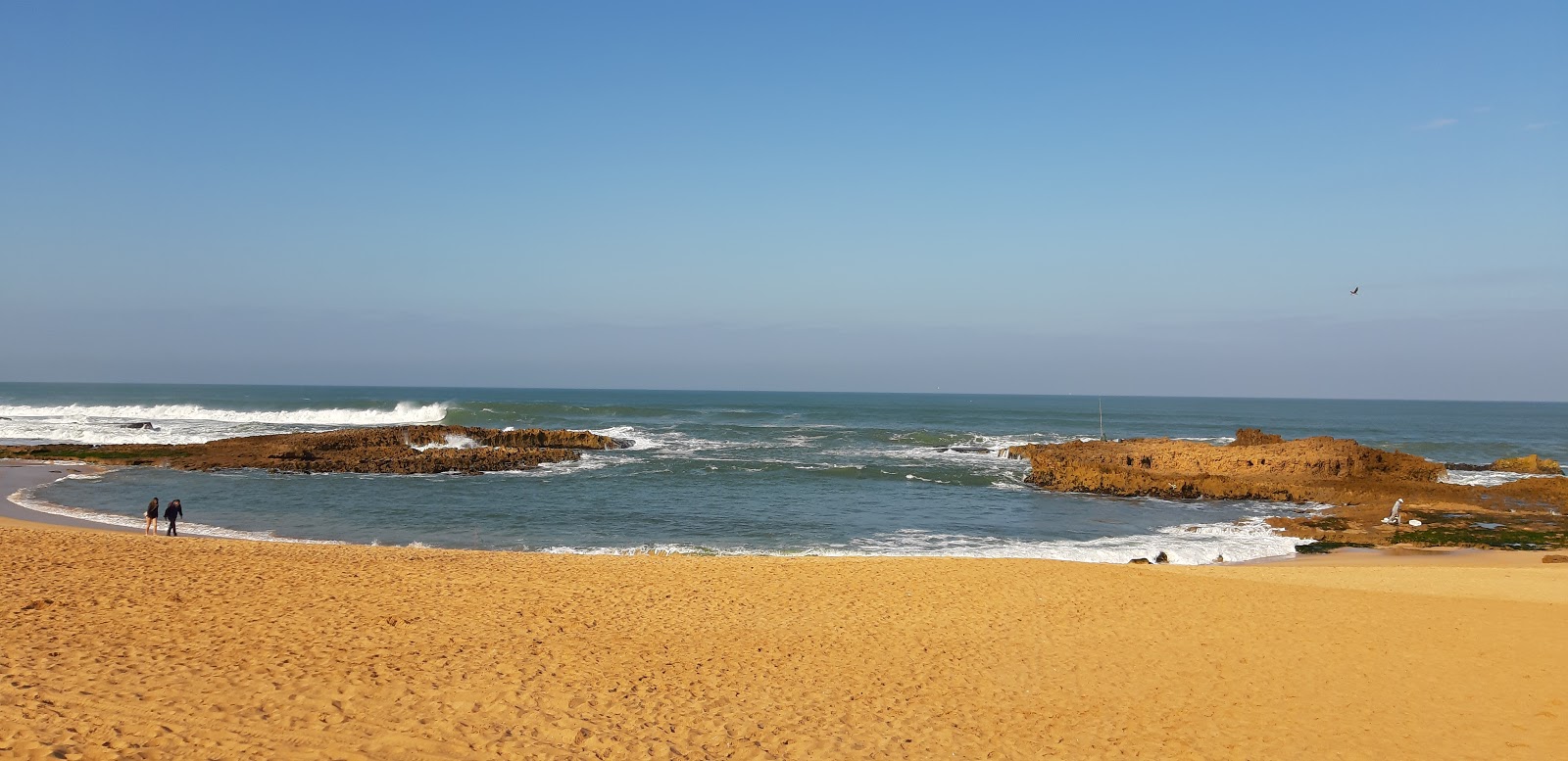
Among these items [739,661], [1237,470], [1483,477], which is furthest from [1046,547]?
[1483,477]

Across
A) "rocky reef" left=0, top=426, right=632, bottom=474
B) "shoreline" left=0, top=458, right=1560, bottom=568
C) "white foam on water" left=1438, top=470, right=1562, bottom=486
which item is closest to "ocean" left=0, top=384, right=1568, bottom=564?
"shoreline" left=0, top=458, right=1560, bottom=568

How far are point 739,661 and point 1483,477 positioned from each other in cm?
3941

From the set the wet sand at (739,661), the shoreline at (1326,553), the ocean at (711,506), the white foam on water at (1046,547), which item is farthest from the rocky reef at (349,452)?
the wet sand at (739,661)

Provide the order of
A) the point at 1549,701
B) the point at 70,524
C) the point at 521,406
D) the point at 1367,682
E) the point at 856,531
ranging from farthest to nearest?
the point at 521,406 < the point at 856,531 < the point at 70,524 < the point at 1367,682 < the point at 1549,701

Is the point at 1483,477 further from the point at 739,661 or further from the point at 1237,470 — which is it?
the point at 739,661

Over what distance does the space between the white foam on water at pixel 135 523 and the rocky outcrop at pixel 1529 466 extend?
45.3m

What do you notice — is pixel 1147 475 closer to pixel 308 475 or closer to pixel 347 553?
pixel 347 553

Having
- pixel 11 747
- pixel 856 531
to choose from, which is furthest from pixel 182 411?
pixel 11 747

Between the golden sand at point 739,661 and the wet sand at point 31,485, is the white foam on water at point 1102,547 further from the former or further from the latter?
the wet sand at point 31,485

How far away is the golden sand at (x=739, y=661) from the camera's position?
289 inches

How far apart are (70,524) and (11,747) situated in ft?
59.4

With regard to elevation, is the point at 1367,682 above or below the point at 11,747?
below

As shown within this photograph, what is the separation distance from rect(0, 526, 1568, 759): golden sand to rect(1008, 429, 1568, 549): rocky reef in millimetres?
8872

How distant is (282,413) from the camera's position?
72000mm
